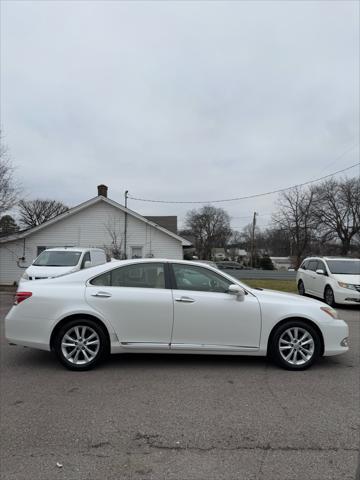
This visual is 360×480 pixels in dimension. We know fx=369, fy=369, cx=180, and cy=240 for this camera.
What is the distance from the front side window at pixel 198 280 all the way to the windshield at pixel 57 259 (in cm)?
766

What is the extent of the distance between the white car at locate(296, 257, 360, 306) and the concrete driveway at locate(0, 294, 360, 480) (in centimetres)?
669

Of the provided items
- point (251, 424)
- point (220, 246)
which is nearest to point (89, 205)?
point (251, 424)

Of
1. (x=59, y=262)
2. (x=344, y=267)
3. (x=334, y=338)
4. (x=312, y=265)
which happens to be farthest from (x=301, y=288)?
(x=334, y=338)

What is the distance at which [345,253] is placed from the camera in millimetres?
55281

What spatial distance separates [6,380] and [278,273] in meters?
29.5

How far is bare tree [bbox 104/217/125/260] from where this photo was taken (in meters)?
22.8

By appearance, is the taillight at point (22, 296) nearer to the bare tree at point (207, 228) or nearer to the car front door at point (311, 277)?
the car front door at point (311, 277)

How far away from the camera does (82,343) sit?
4.95m

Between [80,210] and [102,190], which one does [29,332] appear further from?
[102,190]

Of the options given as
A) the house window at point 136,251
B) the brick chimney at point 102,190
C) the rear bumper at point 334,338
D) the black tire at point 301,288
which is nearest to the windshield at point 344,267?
the black tire at point 301,288

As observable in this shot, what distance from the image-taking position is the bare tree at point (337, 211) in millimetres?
54406

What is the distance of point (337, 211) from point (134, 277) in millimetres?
55646

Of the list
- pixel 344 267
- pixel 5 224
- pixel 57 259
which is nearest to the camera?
pixel 57 259

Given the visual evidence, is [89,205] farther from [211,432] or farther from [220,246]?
[220,246]
